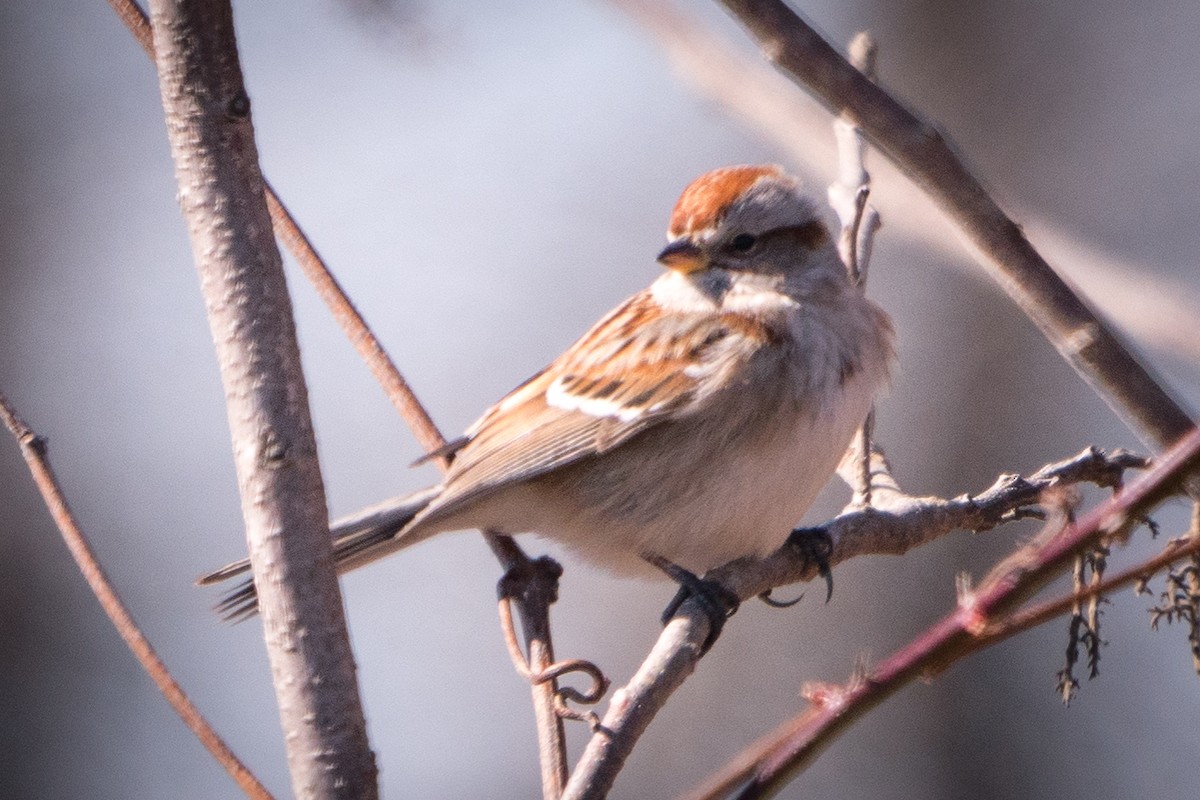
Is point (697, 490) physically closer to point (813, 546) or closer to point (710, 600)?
point (813, 546)

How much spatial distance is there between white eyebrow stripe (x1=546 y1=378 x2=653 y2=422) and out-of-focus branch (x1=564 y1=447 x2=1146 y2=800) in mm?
532

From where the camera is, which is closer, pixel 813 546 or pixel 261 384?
pixel 261 384

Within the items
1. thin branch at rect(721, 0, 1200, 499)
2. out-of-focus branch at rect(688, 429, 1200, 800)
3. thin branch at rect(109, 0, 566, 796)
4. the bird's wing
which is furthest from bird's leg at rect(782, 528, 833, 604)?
out-of-focus branch at rect(688, 429, 1200, 800)

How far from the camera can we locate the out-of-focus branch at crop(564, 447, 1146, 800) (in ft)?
5.73

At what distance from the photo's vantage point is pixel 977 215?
1618 millimetres

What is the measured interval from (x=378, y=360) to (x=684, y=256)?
125cm

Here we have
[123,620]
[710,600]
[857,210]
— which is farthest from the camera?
[857,210]

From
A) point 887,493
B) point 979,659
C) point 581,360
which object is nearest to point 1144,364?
point 887,493

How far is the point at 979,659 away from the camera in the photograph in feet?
19.1

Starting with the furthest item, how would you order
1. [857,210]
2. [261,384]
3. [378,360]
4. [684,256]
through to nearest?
[684,256]
[857,210]
[378,360]
[261,384]

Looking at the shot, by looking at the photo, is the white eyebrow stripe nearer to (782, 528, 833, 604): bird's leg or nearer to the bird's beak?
the bird's beak

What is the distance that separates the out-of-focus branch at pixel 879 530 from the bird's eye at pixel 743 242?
713 mm

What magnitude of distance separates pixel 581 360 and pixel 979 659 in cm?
317

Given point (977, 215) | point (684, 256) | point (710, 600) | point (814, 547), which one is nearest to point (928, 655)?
point (977, 215)
